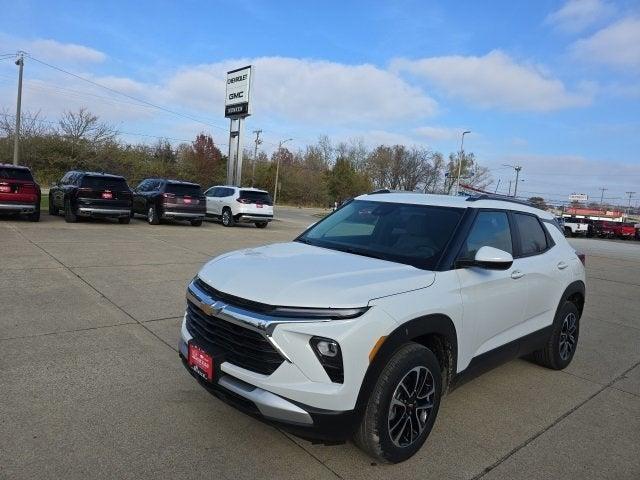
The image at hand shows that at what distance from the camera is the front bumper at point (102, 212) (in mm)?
15337

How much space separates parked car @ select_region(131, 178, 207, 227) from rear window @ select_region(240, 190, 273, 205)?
2570 mm

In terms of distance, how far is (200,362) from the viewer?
3158mm

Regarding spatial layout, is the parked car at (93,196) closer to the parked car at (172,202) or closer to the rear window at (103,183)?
the rear window at (103,183)

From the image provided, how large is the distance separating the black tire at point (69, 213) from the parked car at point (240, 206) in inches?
243

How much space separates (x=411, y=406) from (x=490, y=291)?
116 centimetres

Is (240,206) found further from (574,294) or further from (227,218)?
(574,294)

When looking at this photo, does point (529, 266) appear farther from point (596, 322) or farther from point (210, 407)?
point (596, 322)

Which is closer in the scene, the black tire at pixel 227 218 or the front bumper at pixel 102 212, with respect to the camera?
the front bumper at pixel 102 212

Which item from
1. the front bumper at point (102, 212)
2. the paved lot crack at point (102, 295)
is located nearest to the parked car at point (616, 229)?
the front bumper at point (102, 212)

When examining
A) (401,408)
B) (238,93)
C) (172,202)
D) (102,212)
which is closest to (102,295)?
(401,408)

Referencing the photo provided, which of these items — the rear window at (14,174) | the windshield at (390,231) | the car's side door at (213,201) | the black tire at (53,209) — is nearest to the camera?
the windshield at (390,231)

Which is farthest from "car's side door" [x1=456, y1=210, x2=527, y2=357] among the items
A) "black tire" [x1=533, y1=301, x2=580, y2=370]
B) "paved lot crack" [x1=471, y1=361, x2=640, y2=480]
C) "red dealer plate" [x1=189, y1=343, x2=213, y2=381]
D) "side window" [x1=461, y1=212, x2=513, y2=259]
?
"red dealer plate" [x1=189, y1=343, x2=213, y2=381]

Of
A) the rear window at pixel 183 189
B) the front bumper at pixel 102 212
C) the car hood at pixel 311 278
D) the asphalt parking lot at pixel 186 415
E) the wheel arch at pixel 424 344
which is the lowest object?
the asphalt parking lot at pixel 186 415

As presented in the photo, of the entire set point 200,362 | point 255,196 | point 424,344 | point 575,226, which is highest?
point 255,196
